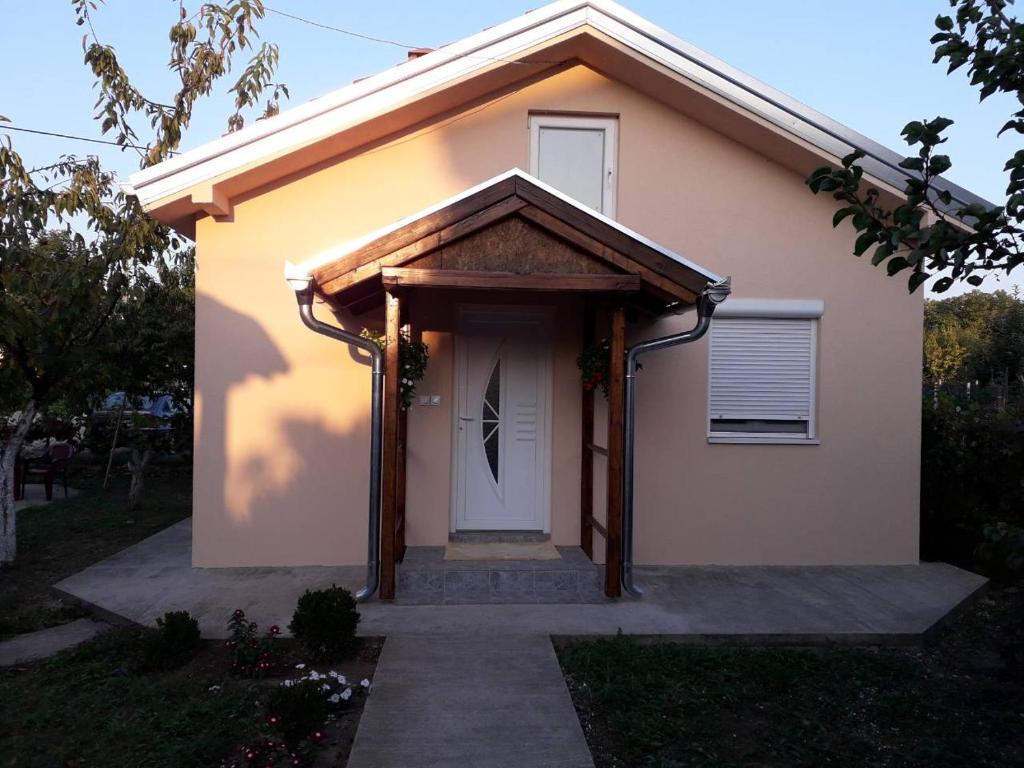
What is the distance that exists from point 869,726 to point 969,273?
9.12 feet

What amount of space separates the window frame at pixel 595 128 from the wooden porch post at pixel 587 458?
3.66ft

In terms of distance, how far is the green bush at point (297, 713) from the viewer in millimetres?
4027

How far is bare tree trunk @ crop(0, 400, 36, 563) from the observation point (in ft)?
25.9

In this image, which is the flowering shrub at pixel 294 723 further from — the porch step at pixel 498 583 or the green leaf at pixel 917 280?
the green leaf at pixel 917 280

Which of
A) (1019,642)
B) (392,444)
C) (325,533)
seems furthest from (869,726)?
(325,533)

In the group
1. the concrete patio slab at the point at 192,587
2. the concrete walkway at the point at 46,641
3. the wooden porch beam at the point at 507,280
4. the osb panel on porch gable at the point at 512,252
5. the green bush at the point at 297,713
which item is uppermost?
the osb panel on porch gable at the point at 512,252

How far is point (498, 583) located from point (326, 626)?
1781mm

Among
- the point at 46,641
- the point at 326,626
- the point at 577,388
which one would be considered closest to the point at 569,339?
the point at 577,388

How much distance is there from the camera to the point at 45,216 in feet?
24.9

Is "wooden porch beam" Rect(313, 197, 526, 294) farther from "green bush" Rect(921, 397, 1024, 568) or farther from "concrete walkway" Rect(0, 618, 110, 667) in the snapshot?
"green bush" Rect(921, 397, 1024, 568)

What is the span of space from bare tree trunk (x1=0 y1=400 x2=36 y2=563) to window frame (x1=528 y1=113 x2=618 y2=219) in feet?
18.6

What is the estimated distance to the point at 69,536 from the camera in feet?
31.3

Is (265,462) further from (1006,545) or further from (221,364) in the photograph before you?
(1006,545)

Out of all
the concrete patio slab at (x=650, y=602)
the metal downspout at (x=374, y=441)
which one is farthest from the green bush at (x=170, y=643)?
the metal downspout at (x=374, y=441)
